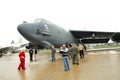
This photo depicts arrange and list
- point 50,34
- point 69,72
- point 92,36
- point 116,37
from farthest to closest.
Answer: point 116,37, point 92,36, point 50,34, point 69,72

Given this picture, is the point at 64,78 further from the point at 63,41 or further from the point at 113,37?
the point at 113,37

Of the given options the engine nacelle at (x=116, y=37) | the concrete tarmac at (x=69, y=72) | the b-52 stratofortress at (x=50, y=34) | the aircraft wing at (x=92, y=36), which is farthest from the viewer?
the engine nacelle at (x=116, y=37)

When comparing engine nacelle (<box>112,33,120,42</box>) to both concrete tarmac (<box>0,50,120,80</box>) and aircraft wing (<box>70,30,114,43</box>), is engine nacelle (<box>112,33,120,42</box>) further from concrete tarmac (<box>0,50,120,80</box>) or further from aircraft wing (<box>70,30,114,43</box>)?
concrete tarmac (<box>0,50,120,80</box>)

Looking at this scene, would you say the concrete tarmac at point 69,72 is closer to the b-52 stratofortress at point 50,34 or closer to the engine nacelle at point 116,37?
the b-52 stratofortress at point 50,34

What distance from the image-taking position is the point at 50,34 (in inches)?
889

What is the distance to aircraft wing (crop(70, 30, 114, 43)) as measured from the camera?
29872mm

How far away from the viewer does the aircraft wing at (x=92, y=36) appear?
2987cm

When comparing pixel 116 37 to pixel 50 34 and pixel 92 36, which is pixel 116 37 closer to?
pixel 92 36

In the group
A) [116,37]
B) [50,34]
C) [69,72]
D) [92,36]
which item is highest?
[50,34]

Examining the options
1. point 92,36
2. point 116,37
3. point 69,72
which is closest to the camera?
point 69,72

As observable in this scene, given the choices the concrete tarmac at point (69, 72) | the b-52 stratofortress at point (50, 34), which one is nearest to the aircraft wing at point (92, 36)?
the b-52 stratofortress at point (50, 34)

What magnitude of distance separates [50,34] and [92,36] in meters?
9.35

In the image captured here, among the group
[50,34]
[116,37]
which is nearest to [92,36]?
[116,37]

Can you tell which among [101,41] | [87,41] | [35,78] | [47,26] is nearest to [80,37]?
[87,41]
